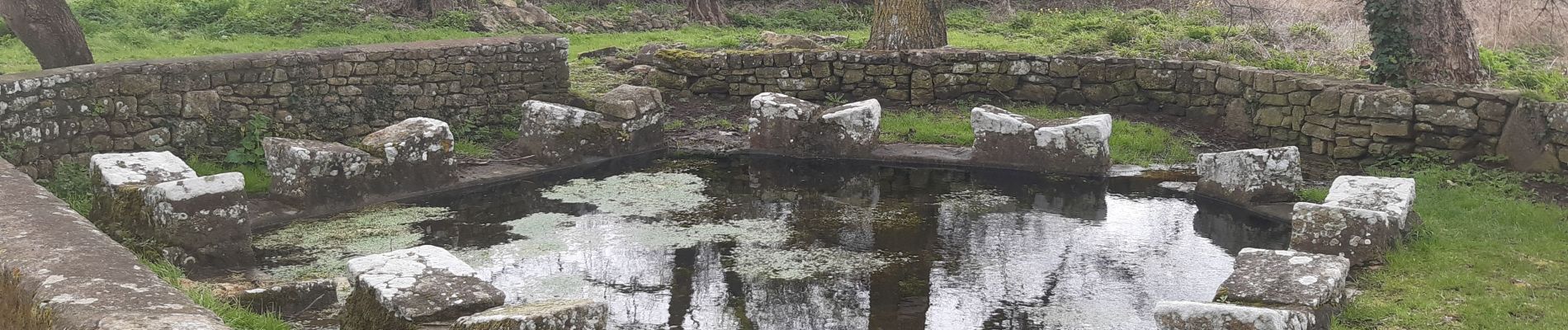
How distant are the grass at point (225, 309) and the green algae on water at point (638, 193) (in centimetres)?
340

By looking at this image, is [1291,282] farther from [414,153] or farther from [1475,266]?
[414,153]

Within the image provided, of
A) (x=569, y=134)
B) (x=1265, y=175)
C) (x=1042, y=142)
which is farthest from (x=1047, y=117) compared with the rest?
(x=569, y=134)

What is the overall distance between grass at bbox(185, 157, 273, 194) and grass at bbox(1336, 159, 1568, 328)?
7575mm

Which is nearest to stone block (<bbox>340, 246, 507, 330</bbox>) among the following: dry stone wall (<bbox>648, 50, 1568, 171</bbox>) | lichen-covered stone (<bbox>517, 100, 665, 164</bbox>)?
lichen-covered stone (<bbox>517, 100, 665, 164</bbox>)

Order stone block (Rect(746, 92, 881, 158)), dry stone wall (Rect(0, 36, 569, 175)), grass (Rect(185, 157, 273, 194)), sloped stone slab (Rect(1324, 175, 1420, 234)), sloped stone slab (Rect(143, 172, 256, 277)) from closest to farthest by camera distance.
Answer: sloped stone slab (Rect(143, 172, 256, 277)) → sloped stone slab (Rect(1324, 175, 1420, 234)) → dry stone wall (Rect(0, 36, 569, 175)) → grass (Rect(185, 157, 273, 194)) → stone block (Rect(746, 92, 881, 158))

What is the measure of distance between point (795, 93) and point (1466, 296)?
766 cm

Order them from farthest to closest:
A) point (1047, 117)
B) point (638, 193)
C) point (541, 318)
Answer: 1. point (1047, 117)
2. point (638, 193)
3. point (541, 318)

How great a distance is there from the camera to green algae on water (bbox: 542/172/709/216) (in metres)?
9.41

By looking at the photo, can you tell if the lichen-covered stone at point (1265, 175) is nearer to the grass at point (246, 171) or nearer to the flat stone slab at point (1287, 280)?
the flat stone slab at point (1287, 280)

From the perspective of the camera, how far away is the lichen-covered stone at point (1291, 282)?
6.08 metres

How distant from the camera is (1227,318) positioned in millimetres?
5754

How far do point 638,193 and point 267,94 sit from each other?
3.18m

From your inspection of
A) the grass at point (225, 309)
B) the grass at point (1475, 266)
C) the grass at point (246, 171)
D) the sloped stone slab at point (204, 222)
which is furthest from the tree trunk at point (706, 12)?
the grass at point (225, 309)

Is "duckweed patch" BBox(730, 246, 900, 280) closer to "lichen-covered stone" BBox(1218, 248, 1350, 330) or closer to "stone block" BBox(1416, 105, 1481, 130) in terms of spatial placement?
"lichen-covered stone" BBox(1218, 248, 1350, 330)
